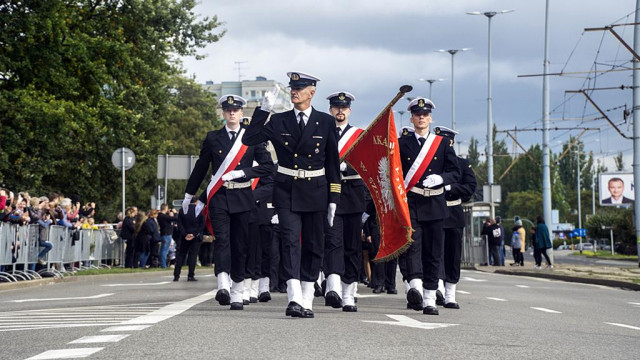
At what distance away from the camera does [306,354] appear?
290 inches

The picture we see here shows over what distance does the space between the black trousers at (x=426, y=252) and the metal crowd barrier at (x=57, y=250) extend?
1069 centimetres

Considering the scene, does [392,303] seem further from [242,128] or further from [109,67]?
[109,67]

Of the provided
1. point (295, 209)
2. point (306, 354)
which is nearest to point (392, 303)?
point (295, 209)

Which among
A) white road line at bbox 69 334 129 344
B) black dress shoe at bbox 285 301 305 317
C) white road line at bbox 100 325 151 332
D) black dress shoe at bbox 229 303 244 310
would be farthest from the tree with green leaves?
white road line at bbox 69 334 129 344

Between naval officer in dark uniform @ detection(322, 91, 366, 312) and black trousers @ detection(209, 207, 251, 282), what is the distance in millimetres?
1075

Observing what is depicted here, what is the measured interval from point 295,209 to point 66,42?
80.5 ft

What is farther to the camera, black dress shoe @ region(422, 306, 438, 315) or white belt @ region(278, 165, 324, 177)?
black dress shoe @ region(422, 306, 438, 315)

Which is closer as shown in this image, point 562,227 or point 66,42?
point 66,42

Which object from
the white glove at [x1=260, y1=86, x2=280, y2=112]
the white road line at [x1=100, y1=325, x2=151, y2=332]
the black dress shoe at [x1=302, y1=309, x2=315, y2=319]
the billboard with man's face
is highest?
the billboard with man's face

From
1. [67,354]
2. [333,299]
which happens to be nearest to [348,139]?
[333,299]

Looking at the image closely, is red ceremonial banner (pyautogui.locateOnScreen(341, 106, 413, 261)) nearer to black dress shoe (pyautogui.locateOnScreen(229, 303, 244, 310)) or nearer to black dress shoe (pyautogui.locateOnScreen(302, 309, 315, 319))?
black dress shoe (pyautogui.locateOnScreen(229, 303, 244, 310))

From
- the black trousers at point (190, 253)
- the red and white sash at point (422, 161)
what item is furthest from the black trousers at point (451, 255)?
the black trousers at point (190, 253)

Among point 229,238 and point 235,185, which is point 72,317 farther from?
point 235,185

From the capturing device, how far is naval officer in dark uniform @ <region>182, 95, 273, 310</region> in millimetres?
12516
